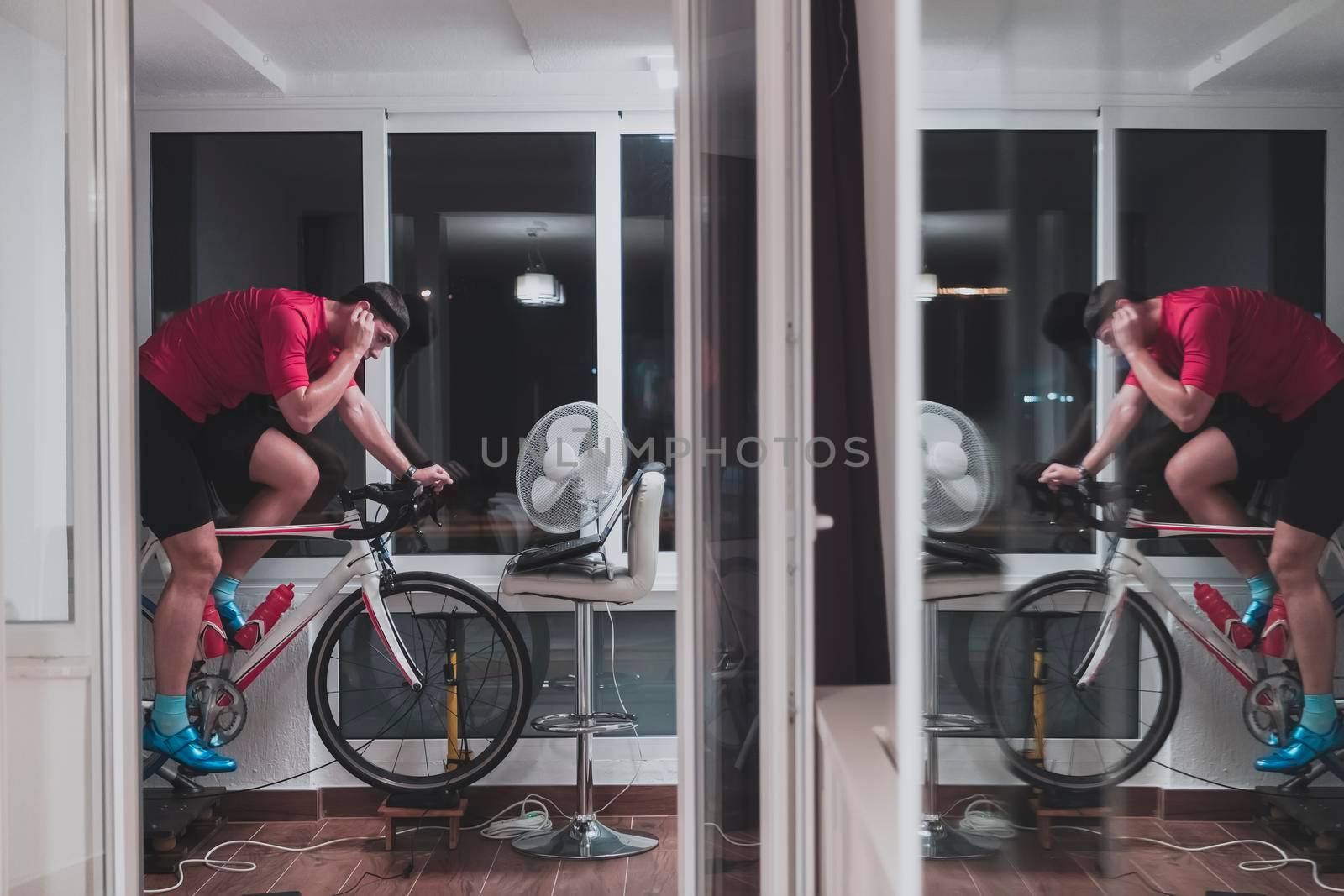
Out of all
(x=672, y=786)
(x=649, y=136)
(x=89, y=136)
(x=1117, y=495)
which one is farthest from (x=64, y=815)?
(x=649, y=136)

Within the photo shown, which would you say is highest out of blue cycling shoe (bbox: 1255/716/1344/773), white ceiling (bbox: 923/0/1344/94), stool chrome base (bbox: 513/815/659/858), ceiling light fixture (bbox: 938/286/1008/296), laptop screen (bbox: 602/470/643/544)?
white ceiling (bbox: 923/0/1344/94)

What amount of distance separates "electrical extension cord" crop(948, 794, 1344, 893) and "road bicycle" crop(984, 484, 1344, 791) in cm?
4

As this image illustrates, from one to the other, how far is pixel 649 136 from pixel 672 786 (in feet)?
7.51

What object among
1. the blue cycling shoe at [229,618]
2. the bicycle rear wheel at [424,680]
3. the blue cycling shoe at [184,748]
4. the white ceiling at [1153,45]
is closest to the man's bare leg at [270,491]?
the blue cycling shoe at [229,618]

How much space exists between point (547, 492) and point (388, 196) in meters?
1.20

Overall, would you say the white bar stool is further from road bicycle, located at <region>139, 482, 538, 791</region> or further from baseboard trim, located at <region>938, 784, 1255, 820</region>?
baseboard trim, located at <region>938, 784, 1255, 820</region>

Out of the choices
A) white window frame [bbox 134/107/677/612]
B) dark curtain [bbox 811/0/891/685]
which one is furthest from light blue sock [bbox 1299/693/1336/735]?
white window frame [bbox 134/107/677/612]

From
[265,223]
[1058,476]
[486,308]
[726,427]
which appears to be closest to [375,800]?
[486,308]

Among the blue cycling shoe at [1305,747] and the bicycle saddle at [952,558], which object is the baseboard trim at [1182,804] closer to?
the blue cycling shoe at [1305,747]

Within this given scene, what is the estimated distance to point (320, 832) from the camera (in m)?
3.14

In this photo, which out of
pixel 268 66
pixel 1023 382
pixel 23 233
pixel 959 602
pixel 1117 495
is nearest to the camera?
pixel 1117 495

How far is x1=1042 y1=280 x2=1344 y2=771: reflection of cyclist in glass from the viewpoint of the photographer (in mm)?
397

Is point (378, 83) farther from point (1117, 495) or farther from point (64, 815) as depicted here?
point (1117, 495)

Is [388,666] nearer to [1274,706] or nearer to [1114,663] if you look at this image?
[1114,663]
